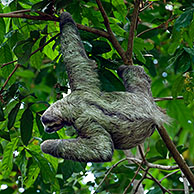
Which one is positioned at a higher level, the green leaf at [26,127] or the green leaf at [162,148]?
the green leaf at [26,127]

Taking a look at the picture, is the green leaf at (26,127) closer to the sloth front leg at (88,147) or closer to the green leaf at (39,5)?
the sloth front leg at (88,147)

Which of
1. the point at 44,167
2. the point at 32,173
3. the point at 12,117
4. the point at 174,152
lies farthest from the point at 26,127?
the point at 174,152

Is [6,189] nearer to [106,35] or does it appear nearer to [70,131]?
[70,131]

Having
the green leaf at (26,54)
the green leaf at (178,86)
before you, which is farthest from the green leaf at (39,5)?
the green leaf at (178,86)

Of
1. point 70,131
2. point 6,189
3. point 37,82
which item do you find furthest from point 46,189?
point 37,82

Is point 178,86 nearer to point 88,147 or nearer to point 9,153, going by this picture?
point 88,147

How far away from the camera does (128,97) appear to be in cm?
321

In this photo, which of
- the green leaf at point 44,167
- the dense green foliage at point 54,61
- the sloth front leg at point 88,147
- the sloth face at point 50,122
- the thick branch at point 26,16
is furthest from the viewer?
the green leaf at point 44,167

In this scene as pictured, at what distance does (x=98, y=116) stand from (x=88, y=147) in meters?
0.30

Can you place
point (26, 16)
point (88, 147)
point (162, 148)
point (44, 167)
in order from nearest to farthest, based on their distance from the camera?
point (88, 147) < point (26, 16) < point (44, 167) < point (162, 148)

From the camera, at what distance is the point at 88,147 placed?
292cm

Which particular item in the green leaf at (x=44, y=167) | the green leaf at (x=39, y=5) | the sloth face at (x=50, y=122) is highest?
the green leaf at (x=39, y=5)

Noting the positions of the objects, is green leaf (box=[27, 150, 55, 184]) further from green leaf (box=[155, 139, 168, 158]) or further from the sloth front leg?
green leaf (box=[155, 139, 168, 158])

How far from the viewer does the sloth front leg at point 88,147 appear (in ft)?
9.43
